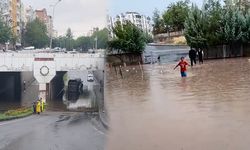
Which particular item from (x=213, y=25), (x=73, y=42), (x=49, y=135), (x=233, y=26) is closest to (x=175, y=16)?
(x=213, y=25)

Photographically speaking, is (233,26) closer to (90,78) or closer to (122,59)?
(122,59)

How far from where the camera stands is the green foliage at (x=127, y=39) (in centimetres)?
3472

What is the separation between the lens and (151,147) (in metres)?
7.04

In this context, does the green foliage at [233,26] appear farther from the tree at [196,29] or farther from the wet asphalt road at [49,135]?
the wet asphalt road at [49,135]

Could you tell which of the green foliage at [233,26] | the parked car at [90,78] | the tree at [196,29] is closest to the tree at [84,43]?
the parked car at [90,78]

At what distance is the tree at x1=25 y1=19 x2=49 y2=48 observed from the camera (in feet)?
263

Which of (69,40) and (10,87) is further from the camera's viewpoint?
(69,40)

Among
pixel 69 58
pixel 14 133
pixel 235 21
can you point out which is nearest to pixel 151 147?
pixel 14 133

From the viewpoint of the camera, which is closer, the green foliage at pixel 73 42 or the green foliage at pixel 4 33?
the green foliage at pixel 4 33

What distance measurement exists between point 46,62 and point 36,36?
131 feet

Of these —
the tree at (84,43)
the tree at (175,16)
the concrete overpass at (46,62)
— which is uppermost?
the tree at (175,16)

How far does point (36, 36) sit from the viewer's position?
8050 cm

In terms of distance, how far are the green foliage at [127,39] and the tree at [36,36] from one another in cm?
4713

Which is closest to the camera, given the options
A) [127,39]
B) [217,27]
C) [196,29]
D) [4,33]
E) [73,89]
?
[217,27]
